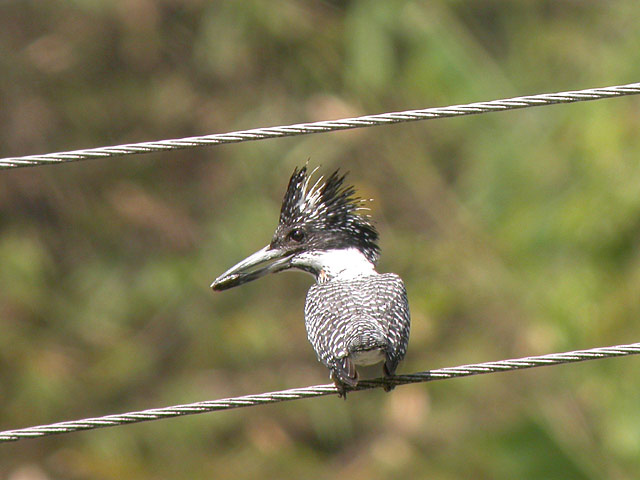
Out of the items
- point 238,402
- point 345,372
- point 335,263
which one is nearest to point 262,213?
point 335,263

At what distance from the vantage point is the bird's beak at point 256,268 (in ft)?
14.8

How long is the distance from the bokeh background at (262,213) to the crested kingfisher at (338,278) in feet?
13.3

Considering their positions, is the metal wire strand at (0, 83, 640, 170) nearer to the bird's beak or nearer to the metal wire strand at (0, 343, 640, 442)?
the metal wire strand at (0, 343, 640, 442)

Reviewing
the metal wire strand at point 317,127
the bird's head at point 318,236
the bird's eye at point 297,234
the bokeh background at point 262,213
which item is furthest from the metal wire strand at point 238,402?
the bokeh background at point 262,213

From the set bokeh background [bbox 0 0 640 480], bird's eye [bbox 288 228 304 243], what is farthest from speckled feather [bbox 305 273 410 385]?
bokeh background [bbox 0 0 640 480]

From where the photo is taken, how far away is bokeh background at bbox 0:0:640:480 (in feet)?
31.8

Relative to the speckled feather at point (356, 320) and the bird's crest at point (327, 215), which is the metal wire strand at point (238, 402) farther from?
the bird's crest at point (327, 215)

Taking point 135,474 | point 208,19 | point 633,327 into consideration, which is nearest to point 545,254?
point 633,327

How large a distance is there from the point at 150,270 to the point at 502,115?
3249mm

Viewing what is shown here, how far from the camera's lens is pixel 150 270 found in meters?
10.8

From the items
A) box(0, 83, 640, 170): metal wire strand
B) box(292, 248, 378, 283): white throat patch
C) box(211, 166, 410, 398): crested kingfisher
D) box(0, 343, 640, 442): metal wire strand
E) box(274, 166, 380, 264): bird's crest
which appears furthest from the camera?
box(274, 166, 380, 264): bird's crest

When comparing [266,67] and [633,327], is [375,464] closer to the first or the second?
[633,327]

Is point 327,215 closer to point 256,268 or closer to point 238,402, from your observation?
point 256,268

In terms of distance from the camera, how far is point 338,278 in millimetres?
4484
